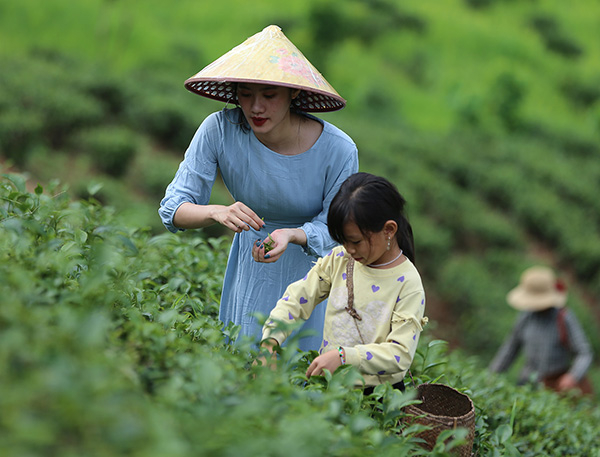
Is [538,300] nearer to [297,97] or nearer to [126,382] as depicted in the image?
[297,97]

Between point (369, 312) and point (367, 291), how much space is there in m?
0.07

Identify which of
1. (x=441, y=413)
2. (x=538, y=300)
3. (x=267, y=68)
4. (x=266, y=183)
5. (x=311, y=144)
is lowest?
(x=538, y=300)

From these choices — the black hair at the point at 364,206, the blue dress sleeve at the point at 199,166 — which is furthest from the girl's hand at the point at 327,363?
the blue dress sleeve at the point at 199,166

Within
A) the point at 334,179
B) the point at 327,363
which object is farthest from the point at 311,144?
the point at 327,363

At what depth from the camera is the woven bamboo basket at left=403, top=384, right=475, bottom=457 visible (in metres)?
1.97

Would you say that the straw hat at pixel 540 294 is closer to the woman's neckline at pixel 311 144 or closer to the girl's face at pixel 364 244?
the woman's neckline at pixel 311 144

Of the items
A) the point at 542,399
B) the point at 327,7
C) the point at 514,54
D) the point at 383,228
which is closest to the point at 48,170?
the point at 542,399

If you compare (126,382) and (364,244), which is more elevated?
(364,244)

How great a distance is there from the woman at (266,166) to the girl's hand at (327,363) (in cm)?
41

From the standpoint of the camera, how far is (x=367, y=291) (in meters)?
2.12

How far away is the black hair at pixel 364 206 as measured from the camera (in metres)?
2.03

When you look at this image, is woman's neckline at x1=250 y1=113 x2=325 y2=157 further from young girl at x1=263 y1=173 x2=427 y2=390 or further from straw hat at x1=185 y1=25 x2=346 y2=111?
young girl at x1=263 y1=173 x2=427 y2=390

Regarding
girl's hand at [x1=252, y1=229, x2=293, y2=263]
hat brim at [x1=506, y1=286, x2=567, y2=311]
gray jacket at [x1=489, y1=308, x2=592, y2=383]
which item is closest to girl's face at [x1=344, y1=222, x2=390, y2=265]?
girl's hand at [x1=252, y1=229, x2=293, y2=263]

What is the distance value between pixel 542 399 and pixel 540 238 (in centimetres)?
755
